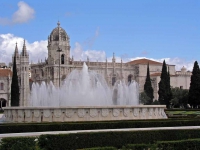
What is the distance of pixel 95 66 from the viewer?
75.8m

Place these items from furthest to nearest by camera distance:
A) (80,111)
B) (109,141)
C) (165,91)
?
(165,91) → (80,111) → (109,141)

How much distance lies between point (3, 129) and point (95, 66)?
57.5 m

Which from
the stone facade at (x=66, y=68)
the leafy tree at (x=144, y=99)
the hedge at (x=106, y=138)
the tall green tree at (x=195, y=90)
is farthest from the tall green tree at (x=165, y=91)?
the hedge at (x=106, y=138)

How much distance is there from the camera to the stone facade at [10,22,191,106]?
6850 cm

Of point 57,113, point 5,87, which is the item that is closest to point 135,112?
point 57,113

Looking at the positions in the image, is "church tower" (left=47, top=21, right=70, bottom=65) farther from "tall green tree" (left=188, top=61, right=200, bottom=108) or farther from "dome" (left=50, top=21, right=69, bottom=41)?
"tall green tree" (left=188, top=61, right=200, bottom=108)

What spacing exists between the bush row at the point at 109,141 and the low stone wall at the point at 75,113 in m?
7.49

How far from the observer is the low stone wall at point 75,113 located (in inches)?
910

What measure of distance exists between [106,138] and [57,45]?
193 ft

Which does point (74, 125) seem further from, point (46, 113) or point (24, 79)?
point (24, 79)

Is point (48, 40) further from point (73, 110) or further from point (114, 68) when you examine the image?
point (73, 110)

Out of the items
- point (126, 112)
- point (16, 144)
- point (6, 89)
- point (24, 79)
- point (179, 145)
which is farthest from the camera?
point (6, 89)

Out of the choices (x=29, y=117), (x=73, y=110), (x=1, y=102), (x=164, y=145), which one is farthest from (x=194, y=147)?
(x=1, y=102)

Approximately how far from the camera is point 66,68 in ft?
239
